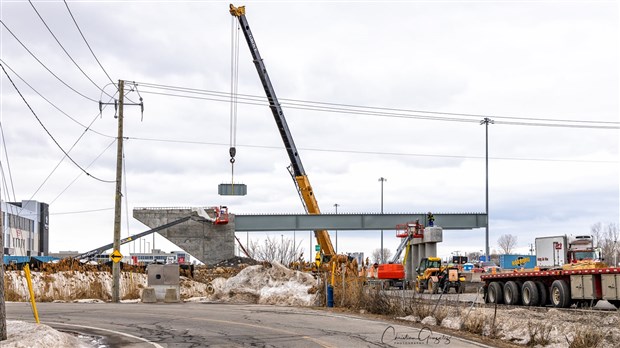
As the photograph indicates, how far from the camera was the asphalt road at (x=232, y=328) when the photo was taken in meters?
16.6

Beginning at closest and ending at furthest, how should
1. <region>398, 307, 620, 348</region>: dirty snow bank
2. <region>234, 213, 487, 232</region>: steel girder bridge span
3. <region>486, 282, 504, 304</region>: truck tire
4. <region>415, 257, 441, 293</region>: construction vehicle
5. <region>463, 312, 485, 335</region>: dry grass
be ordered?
<region>398, 307, 620, 348</region>: dirty snow bank < <region>463, 312, 485, 335</region>: dry grass < <region>486, 282, 504, 304</region>: truck tire < <region>415, 257, 441, 293</region>: construction vehicle < <region>234, 213, 487, 232</region>: steel girder bridge span

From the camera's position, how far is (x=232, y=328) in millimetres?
19797

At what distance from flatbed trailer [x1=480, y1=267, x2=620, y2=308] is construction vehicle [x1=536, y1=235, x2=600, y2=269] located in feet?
4.33

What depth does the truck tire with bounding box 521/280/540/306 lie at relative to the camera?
30000 mm

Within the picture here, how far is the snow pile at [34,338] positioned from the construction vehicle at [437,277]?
28195 mm

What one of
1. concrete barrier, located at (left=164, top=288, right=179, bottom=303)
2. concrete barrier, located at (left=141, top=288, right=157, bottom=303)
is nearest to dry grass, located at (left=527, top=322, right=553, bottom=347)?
concrete barrier, located at (left=164, top=288, right=179, bottom=303)

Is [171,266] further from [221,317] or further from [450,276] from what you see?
[450,276]

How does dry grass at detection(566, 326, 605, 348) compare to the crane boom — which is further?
the crane boom

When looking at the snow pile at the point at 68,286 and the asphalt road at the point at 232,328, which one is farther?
the snow pile at the point at 68,286

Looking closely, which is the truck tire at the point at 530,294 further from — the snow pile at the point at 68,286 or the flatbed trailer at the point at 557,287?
the snow pile at the point at 68,286

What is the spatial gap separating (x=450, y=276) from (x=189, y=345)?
28.4m

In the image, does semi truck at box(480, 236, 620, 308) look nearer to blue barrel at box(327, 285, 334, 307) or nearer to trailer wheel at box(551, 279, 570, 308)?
trailer wheel at box(551, 279, 570, 308)

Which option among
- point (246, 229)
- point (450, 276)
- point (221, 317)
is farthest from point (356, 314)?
point (246, 229)

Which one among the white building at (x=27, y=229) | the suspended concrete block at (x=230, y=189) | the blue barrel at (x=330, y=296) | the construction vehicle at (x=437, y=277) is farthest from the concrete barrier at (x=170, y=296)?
the white building at (x=27, y=229)
